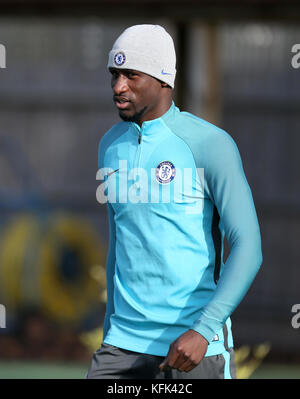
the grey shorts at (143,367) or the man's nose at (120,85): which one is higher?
the man's nose at (120,85)

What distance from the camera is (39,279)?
29.6ft

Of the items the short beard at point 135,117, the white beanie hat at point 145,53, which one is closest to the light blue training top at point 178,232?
the short beard at point 135,117

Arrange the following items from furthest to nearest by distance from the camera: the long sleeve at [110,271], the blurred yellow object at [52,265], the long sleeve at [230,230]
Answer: the blurred yellow object at [52,265] < the long sleeve at [110,271] < the long sleeve at [230,230]

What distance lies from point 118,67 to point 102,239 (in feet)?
18.6

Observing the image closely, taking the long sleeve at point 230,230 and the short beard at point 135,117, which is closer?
the long sleeve at point 230,230

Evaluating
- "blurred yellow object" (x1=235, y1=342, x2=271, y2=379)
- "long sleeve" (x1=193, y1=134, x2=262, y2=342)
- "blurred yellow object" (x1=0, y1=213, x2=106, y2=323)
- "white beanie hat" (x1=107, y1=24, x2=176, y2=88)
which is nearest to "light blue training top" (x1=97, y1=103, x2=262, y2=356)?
"long sleeve" (x1=193, y1=134, x2=262, y2=342)

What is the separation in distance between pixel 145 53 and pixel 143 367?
1.22 metres

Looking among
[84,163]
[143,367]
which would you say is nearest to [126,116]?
[143,367]

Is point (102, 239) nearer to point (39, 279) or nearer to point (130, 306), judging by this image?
point (39, 279)

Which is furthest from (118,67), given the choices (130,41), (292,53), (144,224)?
(292,53)

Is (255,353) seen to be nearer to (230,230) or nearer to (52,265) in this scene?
(52,265)

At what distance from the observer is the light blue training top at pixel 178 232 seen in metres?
3.39

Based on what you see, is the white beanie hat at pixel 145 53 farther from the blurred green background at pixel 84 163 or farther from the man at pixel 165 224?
the blurred green background at pixel 84 163

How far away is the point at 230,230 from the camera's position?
133 inches
